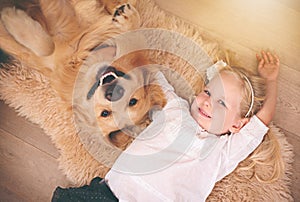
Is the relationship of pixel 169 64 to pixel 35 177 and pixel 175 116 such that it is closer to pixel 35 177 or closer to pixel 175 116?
pixel 175 116

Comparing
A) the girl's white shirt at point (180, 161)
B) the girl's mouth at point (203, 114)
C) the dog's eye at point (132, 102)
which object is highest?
the girl's mouth at point (203, 114)

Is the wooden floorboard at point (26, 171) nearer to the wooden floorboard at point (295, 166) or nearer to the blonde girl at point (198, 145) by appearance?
the blonde girl at point (198, 145)

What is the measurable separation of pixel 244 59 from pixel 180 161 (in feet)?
1.24

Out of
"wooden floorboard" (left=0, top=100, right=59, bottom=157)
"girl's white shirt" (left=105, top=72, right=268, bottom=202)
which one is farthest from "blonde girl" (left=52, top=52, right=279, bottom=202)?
"wooden floorboard" (left=0, top=100, right=59, bottom=157)

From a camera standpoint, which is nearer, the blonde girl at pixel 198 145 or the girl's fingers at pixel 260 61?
the blonde girl at pixel 198 145

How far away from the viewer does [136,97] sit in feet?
4.18

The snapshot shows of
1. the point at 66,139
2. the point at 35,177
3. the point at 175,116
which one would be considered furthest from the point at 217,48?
the point at 35,177

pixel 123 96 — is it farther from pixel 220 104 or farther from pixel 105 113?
pixel 220 104

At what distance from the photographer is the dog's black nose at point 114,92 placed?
1.26 metres

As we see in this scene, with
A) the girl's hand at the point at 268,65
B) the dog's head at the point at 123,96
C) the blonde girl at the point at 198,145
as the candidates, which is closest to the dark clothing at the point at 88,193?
the blonde girl at the point at 198,145

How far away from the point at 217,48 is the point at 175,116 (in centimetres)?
26

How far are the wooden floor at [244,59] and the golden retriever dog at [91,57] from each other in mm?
162

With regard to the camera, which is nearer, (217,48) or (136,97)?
(136,97)

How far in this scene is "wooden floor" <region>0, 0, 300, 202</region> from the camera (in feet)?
4.43
